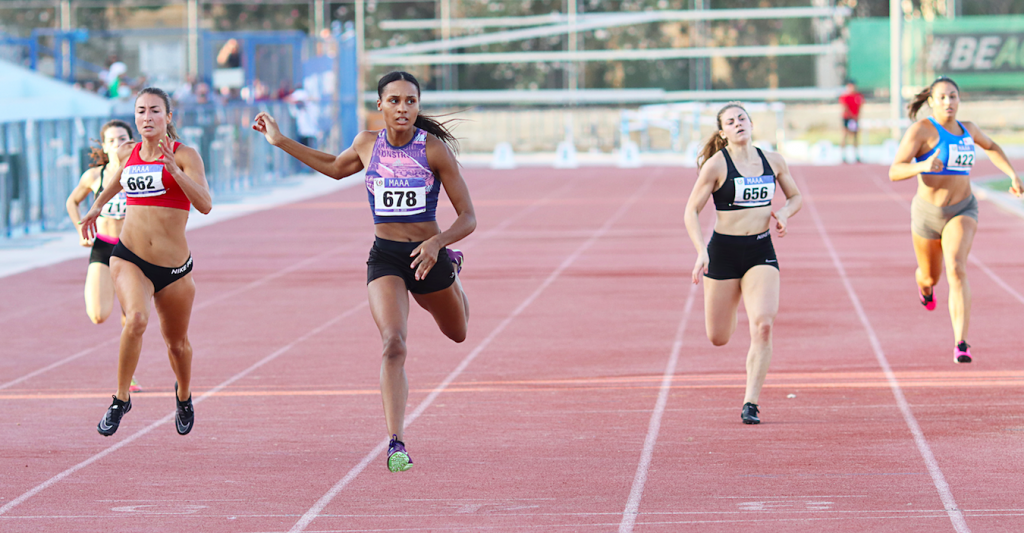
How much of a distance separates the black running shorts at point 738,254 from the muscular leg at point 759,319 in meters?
0.06

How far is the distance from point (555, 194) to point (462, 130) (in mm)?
16867

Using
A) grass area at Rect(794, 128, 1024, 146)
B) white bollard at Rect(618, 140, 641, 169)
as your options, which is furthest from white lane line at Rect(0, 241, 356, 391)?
grass area at Rect(794, 128, 1024, 146)

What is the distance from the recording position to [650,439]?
7.50m

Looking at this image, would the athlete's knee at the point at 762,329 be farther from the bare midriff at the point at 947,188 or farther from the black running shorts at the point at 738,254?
the bare midriff at the point at 947,188

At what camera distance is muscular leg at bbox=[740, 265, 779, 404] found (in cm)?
Answer: 791

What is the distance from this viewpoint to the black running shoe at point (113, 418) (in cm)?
730

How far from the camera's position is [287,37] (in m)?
35.4

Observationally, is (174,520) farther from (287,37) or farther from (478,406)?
(287,37)

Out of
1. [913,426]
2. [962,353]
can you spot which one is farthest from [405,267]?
[962,353]

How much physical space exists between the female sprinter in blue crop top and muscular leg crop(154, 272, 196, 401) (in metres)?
5.06

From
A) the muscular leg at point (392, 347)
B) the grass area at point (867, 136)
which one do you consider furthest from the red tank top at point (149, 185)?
the grass area at point (867, 136)

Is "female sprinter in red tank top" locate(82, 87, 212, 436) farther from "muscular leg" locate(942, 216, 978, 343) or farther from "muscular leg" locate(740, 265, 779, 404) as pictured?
"muscular leg" locate(942, 216, 978, 343)

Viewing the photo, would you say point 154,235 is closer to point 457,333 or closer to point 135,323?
point 135,323

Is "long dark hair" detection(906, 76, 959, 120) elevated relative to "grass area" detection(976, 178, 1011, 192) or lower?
elevated
